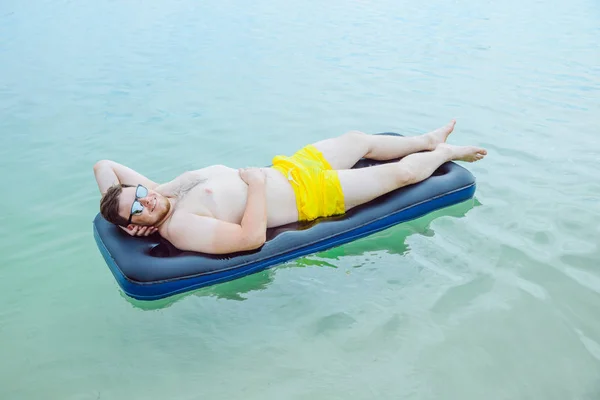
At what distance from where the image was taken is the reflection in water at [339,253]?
3326mm

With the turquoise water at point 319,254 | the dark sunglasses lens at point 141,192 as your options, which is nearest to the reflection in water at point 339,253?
the turquoise water at point 319,254

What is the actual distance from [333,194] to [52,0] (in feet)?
48.1

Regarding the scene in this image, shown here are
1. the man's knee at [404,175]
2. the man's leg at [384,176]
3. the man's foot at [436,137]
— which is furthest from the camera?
the man's foot at [436,137]

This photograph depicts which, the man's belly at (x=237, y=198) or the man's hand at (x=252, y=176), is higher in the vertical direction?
the man's hand at (x=252, y=176)

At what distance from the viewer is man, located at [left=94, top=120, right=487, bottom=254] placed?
10.5 feet

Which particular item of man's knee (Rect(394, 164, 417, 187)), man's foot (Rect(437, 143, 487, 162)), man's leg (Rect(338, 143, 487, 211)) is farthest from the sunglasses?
man's foot (Rect(437, 143, 487, 162))

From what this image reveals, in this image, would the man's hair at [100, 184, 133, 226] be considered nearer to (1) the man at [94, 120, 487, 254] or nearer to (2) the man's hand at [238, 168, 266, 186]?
(1) the man at [94, 120, 487, 254]

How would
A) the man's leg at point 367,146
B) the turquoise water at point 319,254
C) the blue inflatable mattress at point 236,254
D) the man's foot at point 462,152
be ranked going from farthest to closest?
the man's foot at point 462,152, the man's leg at point 367,146, the blue inflatable mattress at point 236,254, the turquoise water at point 319,254

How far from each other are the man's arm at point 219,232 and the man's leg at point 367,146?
87cm

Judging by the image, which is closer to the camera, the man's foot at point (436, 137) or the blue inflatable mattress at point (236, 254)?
the blue inflatable mattress at point (236, 254)

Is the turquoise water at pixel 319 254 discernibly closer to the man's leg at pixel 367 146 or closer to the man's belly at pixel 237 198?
the man's belly at pixel 237 198

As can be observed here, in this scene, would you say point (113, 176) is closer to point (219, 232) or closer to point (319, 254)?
point (219, 232)

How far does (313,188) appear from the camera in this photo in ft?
11.7

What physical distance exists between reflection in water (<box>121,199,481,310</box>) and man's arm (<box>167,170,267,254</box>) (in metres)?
0.27
